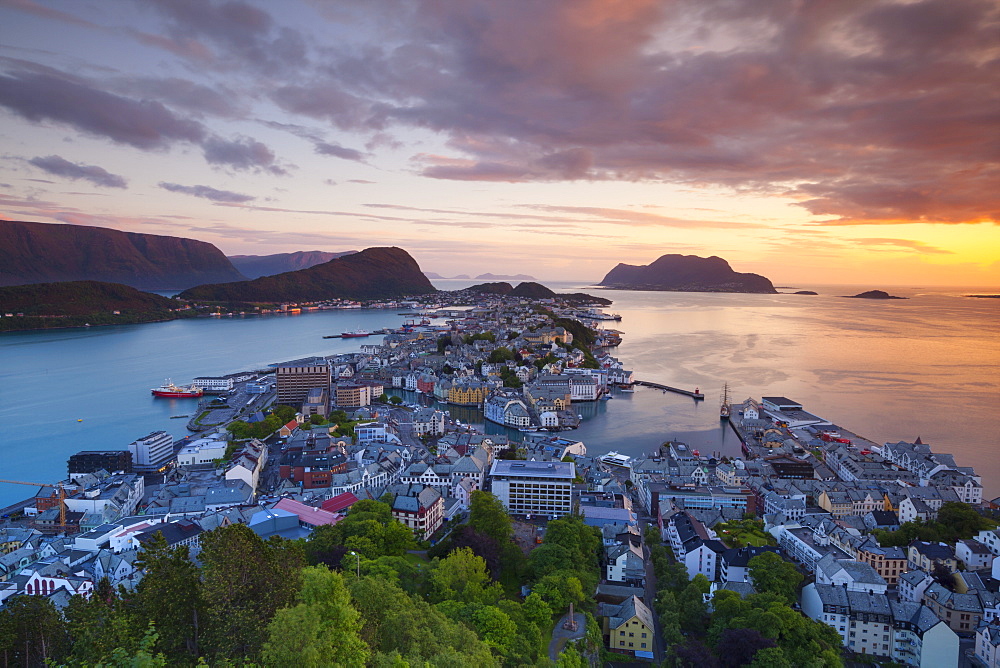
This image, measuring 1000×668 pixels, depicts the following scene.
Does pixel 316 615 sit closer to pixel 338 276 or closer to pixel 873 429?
pixel 873 429

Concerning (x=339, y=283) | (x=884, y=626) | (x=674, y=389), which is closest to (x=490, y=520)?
(x=884, y=626)

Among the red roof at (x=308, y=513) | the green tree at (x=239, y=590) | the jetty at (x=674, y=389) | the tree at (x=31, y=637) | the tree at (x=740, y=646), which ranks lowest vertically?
the jetty at (x=674, y=389)

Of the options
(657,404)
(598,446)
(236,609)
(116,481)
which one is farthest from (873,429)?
(116,481)

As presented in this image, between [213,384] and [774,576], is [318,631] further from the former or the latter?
[213,384]

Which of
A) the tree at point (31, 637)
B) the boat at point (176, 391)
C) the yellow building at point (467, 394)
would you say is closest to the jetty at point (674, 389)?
the yellow building at point (467, 394)

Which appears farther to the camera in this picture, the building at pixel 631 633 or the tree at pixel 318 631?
the building at pixel 631 633

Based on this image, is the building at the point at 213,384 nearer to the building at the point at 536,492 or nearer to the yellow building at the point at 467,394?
the yellow building at the point at 467,394

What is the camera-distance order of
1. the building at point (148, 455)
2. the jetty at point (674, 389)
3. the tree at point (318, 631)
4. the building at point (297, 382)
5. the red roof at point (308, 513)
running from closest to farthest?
the tree at point (318, 631), the red roof at point (308, 513), the building at point (148, 455), the building at point (297, 382), the jetty at point (674, 389)
